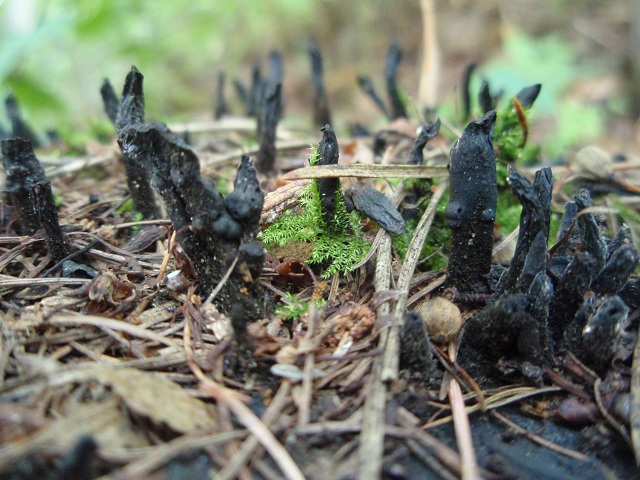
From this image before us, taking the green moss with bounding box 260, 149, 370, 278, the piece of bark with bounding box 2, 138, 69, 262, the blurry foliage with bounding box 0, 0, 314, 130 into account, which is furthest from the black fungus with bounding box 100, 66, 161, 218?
the blurry foliage with bounding box 0, 0, 314, 130

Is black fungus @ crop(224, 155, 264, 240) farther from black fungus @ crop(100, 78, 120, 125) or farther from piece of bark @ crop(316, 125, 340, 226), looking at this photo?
black fungus @ crop(100, 78, 120, 125)

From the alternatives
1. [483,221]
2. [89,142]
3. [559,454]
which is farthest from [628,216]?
[89,142]

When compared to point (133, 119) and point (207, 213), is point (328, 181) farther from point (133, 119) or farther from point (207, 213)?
point (133, 119)

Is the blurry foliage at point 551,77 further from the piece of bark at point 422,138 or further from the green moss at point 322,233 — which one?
the green moss at point 322,233

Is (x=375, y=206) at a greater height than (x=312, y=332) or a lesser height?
greater

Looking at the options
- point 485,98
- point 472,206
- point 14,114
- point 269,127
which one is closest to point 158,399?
point 472,206

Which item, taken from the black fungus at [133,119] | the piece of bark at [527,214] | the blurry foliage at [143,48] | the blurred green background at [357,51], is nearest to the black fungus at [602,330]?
the piece of bark at [527,214]

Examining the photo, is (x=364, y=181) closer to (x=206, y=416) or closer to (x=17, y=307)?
(x=206, y=416)
